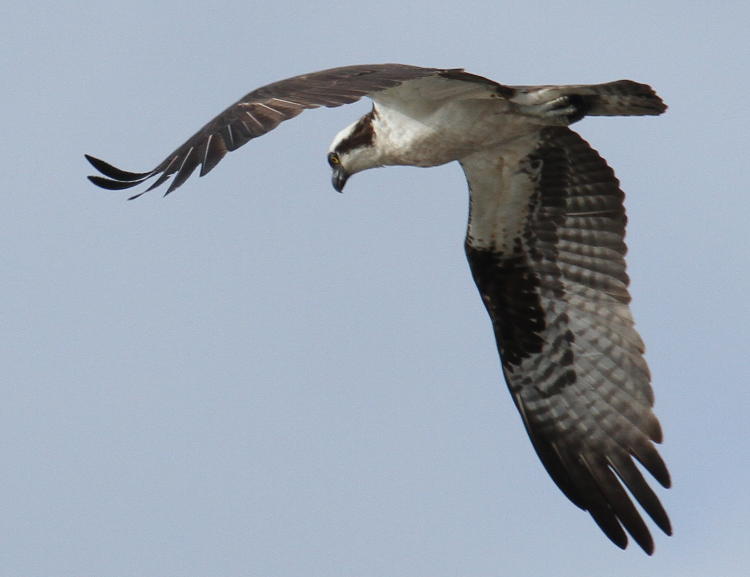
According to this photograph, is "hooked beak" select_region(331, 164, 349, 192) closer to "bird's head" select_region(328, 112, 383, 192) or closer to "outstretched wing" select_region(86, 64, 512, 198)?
"bird's head" select_region(328, 112, 383, 192)

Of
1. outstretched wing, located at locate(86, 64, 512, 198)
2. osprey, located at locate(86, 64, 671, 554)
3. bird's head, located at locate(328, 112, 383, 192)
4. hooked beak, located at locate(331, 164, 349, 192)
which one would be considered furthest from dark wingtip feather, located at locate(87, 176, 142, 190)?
hooked beak, located at locate(331, 164, 349, 192)

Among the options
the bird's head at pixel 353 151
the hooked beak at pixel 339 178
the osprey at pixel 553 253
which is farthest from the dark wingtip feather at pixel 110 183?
the hooked beak at pixel 339 178

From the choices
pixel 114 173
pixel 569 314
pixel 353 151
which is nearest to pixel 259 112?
pixel 114 173

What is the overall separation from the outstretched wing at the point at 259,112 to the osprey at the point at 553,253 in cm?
108

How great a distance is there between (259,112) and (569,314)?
12.7 feet

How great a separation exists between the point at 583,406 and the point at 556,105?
2348 millimetres

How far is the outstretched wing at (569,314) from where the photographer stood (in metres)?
11.3

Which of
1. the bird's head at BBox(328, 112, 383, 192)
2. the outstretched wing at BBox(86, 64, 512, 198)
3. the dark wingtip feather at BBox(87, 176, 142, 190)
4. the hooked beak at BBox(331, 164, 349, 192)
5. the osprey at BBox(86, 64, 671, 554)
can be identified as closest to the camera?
the outstretched wing at BBox(86, 64, 512, 198)

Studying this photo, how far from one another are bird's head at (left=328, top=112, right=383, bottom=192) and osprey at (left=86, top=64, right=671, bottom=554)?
0.01 metres

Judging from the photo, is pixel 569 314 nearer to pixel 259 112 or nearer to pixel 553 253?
pixel 553 253

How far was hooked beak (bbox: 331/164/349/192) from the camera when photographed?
11.5 m

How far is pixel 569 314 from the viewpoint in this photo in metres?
11.9

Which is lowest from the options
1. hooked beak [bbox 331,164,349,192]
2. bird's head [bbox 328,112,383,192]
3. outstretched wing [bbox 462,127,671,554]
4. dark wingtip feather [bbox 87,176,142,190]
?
outstretched wing [bbox 462,127,671,554]

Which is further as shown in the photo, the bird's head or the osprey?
the bird's head
